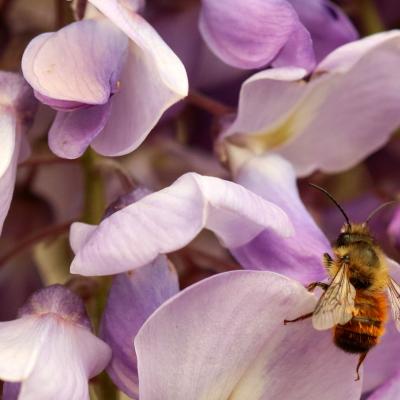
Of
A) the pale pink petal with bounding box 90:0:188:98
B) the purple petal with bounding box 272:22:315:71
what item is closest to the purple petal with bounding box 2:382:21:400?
the pale pink petal with bounding box 90:0:188:98

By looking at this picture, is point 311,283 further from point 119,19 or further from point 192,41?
point 192,41

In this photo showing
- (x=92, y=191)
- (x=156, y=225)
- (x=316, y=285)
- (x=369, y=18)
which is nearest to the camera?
(x=156, y=225)

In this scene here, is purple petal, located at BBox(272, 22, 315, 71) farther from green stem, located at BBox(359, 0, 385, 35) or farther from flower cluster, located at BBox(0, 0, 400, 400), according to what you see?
green stem, located at BBox(359, 0, 385, 35)

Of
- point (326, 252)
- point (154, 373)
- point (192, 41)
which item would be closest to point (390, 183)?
point (192, 41)

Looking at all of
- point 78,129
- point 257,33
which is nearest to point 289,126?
point 257,33

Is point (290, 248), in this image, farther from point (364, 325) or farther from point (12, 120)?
point (12, 120)

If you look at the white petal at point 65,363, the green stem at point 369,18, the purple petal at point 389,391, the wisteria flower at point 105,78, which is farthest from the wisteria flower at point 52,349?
the green stem at point 369,18

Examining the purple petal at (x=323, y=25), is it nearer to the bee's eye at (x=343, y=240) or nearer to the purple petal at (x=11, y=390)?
the bee's eye at (x=343, y=240)
